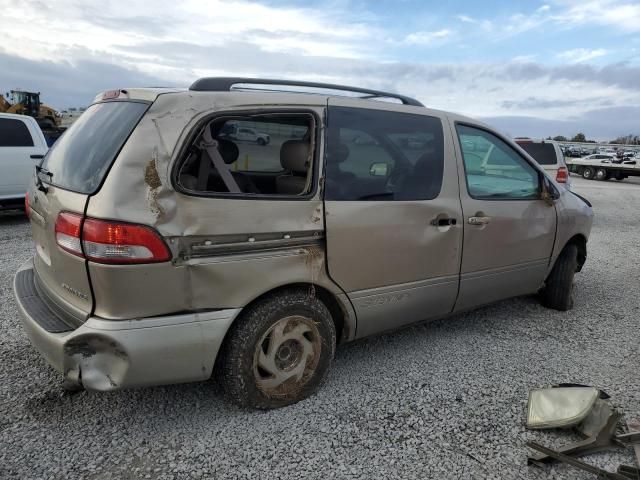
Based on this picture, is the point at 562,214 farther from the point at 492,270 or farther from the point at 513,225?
the point at 492,270

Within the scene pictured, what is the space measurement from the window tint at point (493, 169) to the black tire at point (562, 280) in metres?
0.85

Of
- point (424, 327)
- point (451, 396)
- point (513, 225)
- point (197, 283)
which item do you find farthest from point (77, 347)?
point (513, 225)

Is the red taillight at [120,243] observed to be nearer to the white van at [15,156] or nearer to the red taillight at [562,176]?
the white van at [15,156]

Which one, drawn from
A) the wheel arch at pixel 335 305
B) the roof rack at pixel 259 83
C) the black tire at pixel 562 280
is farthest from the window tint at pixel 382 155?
the black tire at pixel 562 280

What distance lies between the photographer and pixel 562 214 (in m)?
4.34

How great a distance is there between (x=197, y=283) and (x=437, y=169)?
72.3 inches

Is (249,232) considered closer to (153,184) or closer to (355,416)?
(153,184)

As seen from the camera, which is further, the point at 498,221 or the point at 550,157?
the point at 550,157

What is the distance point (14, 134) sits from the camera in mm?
8258

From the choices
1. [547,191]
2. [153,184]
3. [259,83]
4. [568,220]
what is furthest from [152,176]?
[568,220]

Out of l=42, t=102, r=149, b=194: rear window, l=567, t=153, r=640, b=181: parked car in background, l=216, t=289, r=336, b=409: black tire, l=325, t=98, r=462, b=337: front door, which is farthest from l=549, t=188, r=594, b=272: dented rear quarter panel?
l=567, t=153, r=640, b=181: parked car in background

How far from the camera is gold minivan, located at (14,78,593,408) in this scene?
2.34 m

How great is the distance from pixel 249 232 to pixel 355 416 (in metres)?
1.24

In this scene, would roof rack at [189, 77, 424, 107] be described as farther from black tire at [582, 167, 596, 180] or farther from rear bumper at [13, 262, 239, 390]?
black tire at [582, 167, 596, 180]
